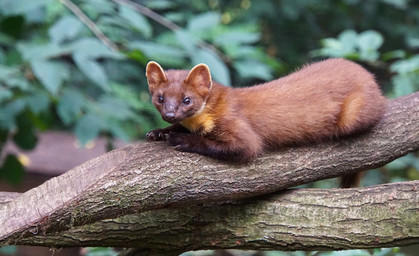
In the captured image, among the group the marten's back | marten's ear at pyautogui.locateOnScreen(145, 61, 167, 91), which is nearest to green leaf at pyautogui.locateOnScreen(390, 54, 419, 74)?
the marten's back

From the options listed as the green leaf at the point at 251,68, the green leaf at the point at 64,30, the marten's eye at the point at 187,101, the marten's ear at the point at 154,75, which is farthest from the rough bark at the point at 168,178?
the green leaf at the point at 251,68

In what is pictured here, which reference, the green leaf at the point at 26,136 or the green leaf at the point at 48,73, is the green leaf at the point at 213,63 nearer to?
the green leaf at the point at 48,73

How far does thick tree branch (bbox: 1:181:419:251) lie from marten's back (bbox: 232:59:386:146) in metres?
0.38

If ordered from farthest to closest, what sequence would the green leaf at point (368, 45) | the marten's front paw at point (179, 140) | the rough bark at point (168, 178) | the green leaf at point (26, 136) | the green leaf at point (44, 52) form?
the green leaf at point (26, 136) < the green leaf at point (368, 45) < the green leaf at point (44, 52) < the marten's front paw at point (179, 140) < the rough bark at point (168, 178)

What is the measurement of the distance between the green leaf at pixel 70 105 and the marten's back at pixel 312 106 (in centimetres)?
167

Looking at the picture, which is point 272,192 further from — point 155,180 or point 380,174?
point 380,174

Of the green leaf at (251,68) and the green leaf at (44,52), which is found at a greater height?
the green leaf at (251,68)

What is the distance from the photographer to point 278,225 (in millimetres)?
3799

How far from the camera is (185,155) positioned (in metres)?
3.62

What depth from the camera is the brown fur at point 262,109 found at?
372cm

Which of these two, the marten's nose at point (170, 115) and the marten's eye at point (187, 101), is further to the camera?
the marten's eye at point (187, 101)

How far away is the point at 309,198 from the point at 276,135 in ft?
1.39


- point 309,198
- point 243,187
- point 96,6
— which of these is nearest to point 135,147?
point 243,187

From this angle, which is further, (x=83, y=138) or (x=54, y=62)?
(x=83, y=138)
